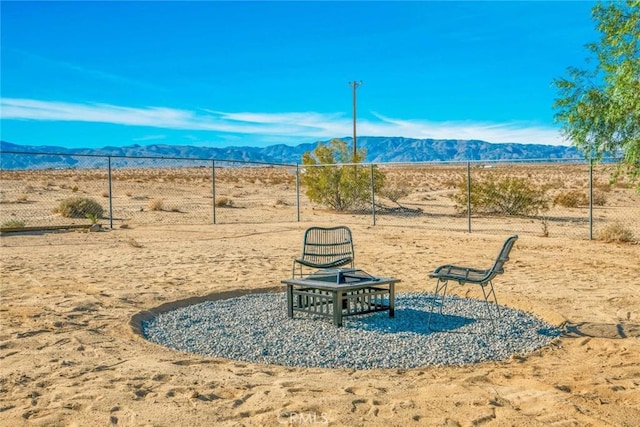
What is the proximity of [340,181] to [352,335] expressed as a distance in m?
21.4

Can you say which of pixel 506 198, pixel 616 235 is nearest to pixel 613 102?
pixel 616 235

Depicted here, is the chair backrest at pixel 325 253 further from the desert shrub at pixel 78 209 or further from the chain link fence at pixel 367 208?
the desert shrub at pixel 78 209

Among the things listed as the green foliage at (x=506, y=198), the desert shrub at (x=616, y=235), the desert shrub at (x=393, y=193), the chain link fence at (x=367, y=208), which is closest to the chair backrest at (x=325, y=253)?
the desert shrub at (x=616, y=235)

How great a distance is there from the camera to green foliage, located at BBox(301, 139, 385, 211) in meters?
28.8

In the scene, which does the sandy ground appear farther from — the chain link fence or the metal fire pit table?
the chain link fence

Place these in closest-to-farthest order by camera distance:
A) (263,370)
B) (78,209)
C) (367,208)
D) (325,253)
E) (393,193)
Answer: (263,370)
(325,253)
(78,209)
(367,208)
(393,193)

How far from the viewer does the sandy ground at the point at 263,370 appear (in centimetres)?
520

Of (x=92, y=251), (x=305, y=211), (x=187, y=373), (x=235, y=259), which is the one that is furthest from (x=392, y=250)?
(x=305, y=211)

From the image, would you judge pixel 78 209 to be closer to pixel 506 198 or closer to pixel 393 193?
pixel 393 193

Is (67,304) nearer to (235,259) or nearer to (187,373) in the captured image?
(187,373)

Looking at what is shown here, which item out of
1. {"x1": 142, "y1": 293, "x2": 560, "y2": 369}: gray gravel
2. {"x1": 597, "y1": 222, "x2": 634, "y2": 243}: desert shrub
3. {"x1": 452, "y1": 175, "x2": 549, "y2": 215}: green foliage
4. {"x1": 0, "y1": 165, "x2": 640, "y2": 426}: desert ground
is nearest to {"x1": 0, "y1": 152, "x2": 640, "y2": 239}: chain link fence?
{"x1": 452, "y1": 175, "x2": 549, "y2": 215}: green foliage

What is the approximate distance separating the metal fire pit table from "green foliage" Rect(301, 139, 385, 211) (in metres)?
19.7

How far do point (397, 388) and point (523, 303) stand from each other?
4.10 metres

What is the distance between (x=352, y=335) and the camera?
7.72m
